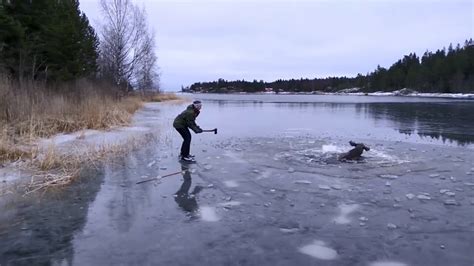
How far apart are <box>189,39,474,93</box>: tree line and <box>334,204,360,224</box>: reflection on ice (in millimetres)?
99929

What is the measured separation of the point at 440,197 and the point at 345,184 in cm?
149

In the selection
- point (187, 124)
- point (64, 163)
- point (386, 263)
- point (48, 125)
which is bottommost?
point (386, 263)

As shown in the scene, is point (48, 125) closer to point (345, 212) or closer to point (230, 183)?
point (230, 183)

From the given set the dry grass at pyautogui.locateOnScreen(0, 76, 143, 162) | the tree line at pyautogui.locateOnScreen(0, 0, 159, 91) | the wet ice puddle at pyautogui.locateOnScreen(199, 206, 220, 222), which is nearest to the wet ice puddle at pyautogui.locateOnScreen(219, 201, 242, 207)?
the wet ice puddle at pyautogui.locateOnScreen(199, 206, 220, 222)

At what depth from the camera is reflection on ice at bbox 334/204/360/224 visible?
5355 millimetres

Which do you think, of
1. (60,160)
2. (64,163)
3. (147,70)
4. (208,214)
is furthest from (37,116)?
(147,70)

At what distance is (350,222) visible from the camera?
5.32m

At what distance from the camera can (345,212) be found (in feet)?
18.8

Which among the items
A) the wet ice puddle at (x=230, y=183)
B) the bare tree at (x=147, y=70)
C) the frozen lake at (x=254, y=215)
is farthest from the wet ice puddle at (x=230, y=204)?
the bare tree at (x=147, y=70)

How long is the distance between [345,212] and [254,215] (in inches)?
47.6

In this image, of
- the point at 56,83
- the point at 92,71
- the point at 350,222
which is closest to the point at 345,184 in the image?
the point at 350,222

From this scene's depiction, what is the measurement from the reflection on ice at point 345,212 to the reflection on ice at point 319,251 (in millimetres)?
845

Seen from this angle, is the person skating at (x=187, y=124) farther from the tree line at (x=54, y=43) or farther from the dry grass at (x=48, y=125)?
the tree line at (x=54, y=43)

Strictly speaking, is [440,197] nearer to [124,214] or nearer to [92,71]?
[124,214]
